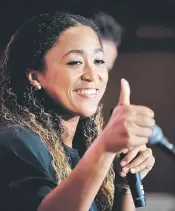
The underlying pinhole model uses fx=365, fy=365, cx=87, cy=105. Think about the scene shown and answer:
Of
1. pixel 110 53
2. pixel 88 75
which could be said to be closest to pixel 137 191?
pixel 88 75

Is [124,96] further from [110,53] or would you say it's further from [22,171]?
[110,53]

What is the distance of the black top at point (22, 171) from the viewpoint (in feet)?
2.59

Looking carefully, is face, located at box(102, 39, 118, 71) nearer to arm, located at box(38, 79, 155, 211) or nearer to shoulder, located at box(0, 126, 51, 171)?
shoulder, located at box(0, 126, 51, 171)

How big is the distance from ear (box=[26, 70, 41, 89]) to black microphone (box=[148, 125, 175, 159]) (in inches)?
16.9

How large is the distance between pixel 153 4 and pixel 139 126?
1207 mm

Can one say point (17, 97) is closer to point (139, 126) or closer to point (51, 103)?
point (51, 103)

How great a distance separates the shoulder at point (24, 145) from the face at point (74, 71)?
22 centimetres

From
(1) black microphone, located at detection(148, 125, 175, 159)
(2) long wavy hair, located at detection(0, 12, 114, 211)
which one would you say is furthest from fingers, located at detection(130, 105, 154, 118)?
(2) long wavy hair, located at detection(0, 12, 114, 211)

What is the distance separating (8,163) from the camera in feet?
2.72

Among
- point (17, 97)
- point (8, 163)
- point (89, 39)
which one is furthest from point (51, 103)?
point (8, 163)

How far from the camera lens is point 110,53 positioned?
1.92 m

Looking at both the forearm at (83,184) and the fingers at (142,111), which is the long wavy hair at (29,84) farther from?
the fingers at (142,111)

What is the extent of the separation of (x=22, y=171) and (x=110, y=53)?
1.21m

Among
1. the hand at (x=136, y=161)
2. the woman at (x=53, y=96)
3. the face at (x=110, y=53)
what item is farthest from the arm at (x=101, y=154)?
the face at (x=110, y=53)
